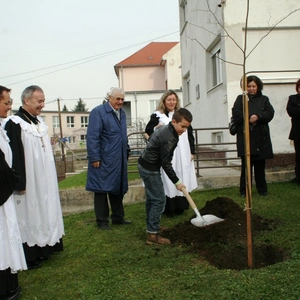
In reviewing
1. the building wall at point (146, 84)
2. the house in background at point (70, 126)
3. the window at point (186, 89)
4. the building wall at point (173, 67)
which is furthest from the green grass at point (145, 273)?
the house in background at point (70, 126)

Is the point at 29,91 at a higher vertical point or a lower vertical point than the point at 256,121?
higher

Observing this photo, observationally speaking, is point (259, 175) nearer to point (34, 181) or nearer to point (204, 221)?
point (204, 221)

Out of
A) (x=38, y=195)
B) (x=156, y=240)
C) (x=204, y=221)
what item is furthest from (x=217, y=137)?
(x=38, y=195)

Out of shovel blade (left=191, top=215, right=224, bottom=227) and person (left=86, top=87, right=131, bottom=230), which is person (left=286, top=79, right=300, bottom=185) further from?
person (left=86, top=87, right=131, bottom=230)

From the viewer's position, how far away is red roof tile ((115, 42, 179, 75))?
129 feet

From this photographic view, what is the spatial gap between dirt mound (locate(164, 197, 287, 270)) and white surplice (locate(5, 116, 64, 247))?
149 centimetres

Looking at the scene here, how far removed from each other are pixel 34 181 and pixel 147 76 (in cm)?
3671

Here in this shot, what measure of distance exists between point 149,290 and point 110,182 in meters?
2.39

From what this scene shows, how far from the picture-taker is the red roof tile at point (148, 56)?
129 feet

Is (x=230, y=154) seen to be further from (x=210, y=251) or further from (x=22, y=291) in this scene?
(x=22, y=291)

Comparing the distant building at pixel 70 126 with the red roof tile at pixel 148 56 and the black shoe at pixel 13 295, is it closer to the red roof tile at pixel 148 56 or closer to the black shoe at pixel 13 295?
the red roof tile at pixel 148 56

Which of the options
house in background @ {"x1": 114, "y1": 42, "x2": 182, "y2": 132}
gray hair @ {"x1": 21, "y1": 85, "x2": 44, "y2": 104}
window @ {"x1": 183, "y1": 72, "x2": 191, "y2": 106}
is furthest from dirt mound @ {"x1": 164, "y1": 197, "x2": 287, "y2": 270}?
house in background @ {"x1": 114, "y1": 42, "x2": 182, "y2": 132}

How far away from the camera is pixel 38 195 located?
4.03 meters

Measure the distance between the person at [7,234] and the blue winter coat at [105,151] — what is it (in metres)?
2.11
